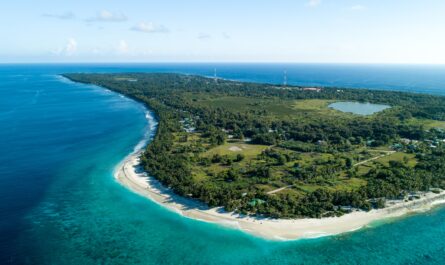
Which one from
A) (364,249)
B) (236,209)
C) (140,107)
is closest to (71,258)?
(236,209)

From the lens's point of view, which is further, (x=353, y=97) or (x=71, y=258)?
(x=353, y=97)

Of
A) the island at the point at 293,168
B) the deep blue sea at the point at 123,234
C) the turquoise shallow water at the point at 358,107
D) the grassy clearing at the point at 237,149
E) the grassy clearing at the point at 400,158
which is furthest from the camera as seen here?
the turquoise shallow water at the point at 358,107

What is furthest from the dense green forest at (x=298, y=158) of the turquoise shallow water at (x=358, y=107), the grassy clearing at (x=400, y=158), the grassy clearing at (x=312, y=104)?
the grassy clearing at (x=312, y=104)

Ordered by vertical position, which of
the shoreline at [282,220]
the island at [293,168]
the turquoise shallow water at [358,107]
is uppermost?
the turquoise shallow water at [358,107]

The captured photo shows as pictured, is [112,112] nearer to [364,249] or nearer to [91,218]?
[91,218]

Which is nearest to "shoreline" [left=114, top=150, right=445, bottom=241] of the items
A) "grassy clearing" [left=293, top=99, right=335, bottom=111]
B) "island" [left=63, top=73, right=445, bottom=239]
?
"island" [left=63, top=73, right=445, bottom=239]

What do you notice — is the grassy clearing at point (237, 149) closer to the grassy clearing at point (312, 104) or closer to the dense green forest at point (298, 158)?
the dense green forest at point (298, 158)
